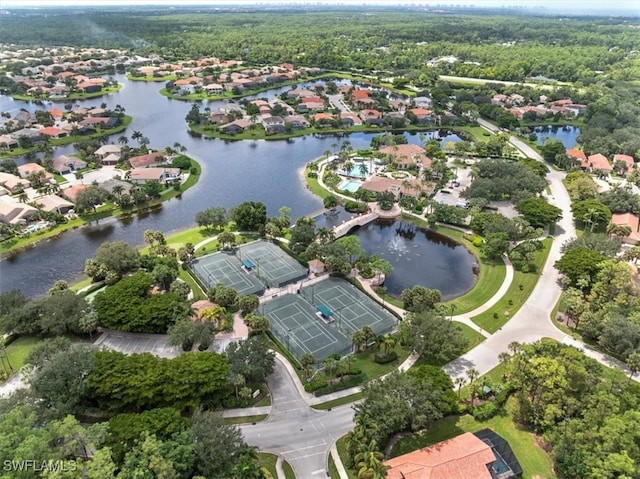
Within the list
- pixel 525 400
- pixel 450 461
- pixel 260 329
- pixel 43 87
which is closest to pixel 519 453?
pixel 525 400

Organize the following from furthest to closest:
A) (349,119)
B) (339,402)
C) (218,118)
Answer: (349,119), (218,118), (339,402)

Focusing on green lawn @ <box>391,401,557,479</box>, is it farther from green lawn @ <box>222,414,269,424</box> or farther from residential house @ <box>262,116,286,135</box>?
residential house @ <box>262,116,286,135</box>

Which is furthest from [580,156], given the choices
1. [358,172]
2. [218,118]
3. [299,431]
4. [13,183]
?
[13,183]

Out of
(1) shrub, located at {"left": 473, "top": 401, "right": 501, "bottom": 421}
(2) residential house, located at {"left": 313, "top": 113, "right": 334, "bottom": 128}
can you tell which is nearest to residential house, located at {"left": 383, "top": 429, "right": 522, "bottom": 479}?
(1) shrub, located at {"left": 473, "top": 401, "right": 501, "bottom": 421}

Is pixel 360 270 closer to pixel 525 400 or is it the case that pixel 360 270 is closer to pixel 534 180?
pixel 525 400

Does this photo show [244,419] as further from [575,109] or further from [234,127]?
[575,109]

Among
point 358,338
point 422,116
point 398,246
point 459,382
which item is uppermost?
point 358,338
